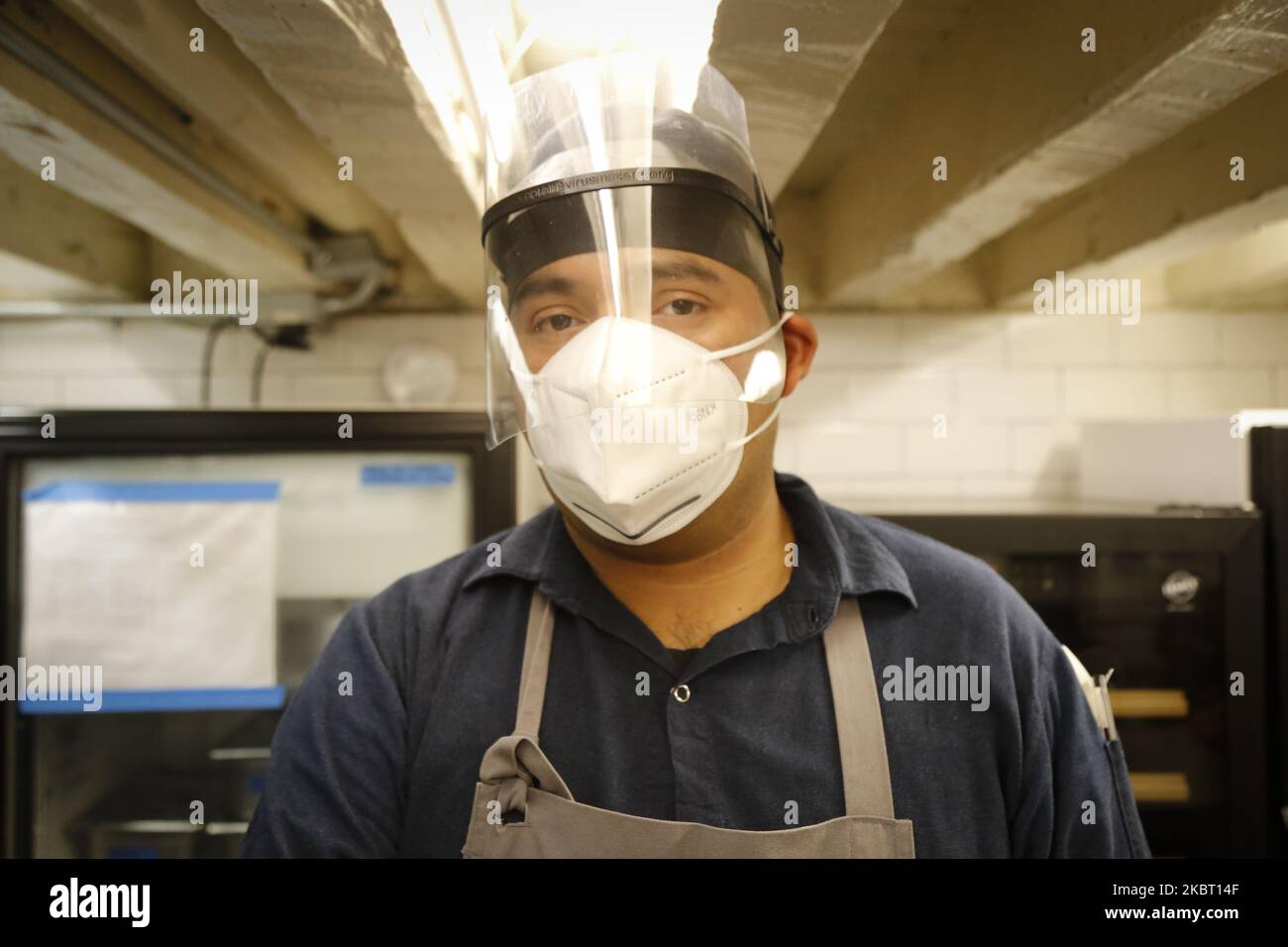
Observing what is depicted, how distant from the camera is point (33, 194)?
1423 millimetres

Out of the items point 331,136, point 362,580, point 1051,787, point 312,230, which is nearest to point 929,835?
point 1051,787

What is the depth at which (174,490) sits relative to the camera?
153cm

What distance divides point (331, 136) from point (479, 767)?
90cm

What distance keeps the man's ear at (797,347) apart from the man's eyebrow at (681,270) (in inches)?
6.1

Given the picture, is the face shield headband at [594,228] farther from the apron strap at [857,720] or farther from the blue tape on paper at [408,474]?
the blue tape on paper at [408,474]

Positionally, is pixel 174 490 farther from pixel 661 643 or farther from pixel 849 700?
pixel 849 700

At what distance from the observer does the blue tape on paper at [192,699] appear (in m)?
1.48

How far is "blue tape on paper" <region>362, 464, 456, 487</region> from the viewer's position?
153 centimetres

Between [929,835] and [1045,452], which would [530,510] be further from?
[1045,452]

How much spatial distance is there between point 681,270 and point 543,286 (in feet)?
0.56

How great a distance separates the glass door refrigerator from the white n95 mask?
0.68 m
